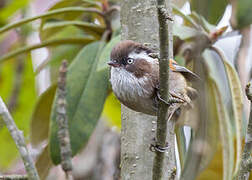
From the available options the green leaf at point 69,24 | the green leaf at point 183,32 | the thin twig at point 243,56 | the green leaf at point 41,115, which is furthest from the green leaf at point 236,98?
the green leaf at point 41,115

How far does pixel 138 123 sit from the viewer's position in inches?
65.9

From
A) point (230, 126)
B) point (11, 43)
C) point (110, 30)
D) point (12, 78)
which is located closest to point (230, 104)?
point (230, 126)

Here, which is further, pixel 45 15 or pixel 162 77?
pixel 45 15

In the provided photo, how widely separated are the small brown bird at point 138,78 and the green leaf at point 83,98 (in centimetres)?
34

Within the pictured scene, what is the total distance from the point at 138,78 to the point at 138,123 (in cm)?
16

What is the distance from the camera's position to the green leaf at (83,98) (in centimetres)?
199

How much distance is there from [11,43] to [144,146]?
1936mm

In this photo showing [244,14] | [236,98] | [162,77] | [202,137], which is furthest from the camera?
[244,14]

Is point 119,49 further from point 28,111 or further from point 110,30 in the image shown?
point 28,111

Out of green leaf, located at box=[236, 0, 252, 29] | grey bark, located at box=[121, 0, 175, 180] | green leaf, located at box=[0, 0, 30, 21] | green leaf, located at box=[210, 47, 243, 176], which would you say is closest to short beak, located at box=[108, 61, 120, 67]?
grey bark, located at box=[121, 0, 175, 180]

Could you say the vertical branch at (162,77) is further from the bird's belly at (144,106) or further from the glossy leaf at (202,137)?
the bird's belly at (144,106)

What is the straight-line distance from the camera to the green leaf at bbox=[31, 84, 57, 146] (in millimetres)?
2285

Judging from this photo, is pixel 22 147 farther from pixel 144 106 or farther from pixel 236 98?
pixel 236 98

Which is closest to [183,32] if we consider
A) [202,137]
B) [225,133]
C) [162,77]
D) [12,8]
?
[225,133]
